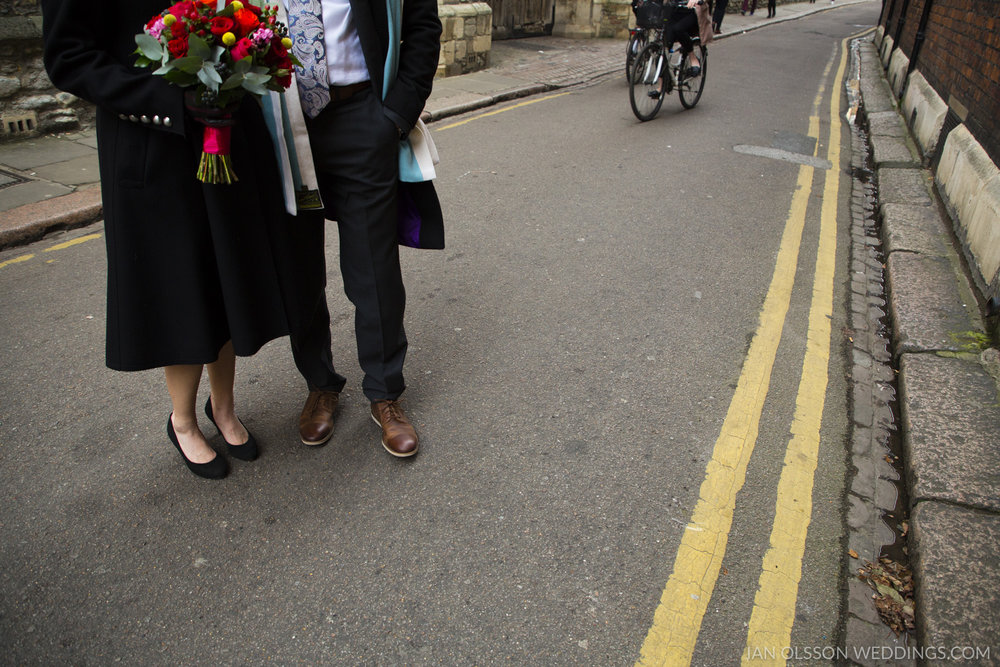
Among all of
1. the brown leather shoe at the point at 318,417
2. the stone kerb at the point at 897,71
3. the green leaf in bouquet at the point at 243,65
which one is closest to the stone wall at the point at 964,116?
the stone kerb at the point at 897,71

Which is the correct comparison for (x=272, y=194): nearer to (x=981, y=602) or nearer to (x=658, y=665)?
(x=658, y=665)

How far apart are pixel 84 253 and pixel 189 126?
124 inches

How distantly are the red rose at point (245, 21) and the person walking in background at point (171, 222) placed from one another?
25cm

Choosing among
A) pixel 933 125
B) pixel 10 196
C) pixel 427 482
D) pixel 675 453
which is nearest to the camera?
pixel 427 482

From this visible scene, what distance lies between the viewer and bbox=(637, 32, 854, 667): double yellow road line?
6.77ft

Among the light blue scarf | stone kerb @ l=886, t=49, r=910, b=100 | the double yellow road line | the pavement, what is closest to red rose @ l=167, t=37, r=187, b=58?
the light blue scarf

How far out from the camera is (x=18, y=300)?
381 cm

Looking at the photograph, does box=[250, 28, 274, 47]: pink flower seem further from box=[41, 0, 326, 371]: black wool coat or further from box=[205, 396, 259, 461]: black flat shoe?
box=[205, 396, 259, 461]: black flat shoe

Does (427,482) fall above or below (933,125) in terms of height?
below

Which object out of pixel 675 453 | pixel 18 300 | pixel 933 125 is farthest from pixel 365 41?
pixel 933 125

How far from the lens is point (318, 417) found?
2.80 m

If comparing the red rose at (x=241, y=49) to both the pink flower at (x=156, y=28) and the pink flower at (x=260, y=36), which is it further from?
the pink flower at (x=156, y=28)

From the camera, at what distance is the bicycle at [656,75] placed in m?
8.13

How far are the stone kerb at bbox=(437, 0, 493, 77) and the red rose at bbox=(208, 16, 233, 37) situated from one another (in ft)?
29.1
